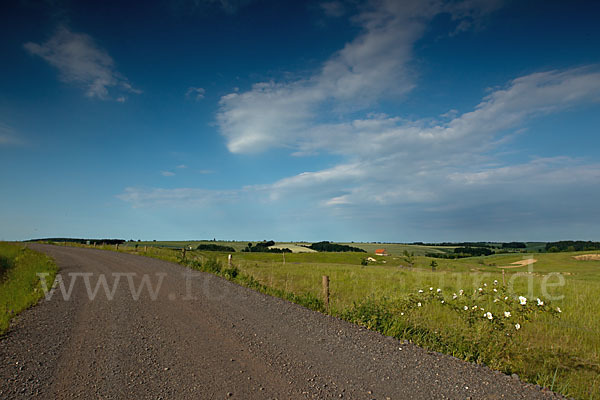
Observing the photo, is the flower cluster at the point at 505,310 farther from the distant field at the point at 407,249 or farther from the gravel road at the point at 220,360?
the distant field at the point at 407,249

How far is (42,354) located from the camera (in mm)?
6645

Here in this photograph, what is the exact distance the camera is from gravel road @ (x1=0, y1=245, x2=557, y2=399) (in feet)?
16.7

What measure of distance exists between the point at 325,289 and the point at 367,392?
566 cm

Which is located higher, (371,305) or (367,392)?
(371,305)

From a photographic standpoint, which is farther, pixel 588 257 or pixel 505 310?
pixel 588 257

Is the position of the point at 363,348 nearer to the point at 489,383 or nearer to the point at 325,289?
the point at 489,383

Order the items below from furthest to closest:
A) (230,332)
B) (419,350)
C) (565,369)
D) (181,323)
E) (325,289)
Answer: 1. (325,289)
2. (181,323)
3. (230,332)
4. (419,350)
5. (565,369)

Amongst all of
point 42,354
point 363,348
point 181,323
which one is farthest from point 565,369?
point 42,354

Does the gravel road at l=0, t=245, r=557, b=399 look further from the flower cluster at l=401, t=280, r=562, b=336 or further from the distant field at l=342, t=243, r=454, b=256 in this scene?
the distant field at l=342, t=243, r=454, b=256

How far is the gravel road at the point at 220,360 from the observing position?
16.7ft

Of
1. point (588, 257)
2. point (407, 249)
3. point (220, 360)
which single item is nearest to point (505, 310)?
point (220, 360)

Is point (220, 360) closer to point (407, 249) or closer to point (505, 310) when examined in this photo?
point (505, 310)

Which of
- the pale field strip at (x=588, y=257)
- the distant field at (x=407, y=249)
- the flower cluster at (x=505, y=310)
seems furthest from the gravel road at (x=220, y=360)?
the distant field at (x=407, y=249)

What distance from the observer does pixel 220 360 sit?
6.23m
